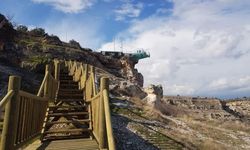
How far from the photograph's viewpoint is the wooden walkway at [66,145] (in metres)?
8.81

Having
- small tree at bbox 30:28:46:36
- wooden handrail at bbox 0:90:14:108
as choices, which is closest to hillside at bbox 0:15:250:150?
small tree at bbox 30:28:46:36

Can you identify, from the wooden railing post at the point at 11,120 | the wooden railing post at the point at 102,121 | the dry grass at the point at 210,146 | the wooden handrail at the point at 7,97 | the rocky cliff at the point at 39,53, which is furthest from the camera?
the rocky cliff at the point at 39,53

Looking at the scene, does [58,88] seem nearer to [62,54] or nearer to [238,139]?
[238,139]

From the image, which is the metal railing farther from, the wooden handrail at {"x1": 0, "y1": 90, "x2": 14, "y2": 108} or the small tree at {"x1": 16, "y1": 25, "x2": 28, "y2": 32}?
the small tree at {"x1": 16, "y1": 25, "x2": 28, "y2": 32}

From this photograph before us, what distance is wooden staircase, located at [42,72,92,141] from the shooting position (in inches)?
410

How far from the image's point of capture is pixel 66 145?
9.16 metres

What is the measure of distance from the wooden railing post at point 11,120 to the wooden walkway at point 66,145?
1.56m

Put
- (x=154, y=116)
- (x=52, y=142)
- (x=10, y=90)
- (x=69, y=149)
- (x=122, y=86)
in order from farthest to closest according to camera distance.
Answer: (x=122, y=86) < (x=154, y=116) < (x=52, y=142) < (x=69, y=149) < (x=10, y=90)

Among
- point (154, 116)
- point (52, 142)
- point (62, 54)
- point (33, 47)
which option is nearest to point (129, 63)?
point (62, 54)

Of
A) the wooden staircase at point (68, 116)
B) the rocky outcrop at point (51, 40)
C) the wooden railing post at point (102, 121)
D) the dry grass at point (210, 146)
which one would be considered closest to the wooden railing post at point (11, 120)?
the wooden railing post at point (102, 121)

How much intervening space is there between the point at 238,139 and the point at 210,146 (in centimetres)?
670

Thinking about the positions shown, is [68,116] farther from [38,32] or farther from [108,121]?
[38,32]

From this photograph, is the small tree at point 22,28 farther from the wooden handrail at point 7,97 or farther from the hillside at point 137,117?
the wooden handrail at point 7,97

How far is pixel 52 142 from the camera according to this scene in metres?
9.67
